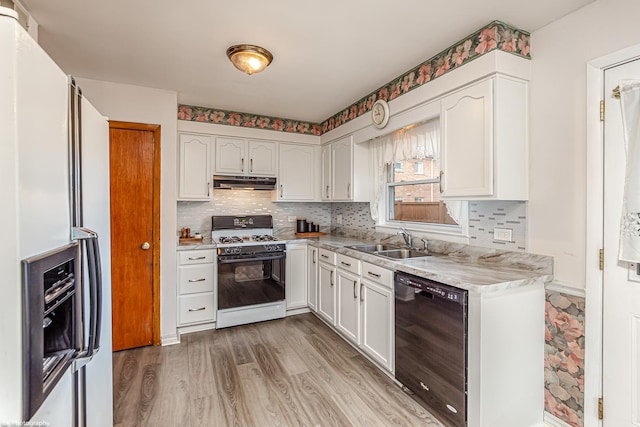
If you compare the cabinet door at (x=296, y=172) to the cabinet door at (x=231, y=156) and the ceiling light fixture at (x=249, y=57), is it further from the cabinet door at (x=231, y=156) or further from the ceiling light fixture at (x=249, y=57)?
the ceiling light fixture at (x=249, y=57)

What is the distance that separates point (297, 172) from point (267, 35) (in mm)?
2102

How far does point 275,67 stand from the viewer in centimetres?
255

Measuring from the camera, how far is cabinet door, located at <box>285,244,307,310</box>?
145 inches

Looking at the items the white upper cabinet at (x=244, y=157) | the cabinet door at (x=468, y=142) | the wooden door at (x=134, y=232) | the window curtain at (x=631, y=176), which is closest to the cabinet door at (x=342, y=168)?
the white upper cabinet at (x=244, y=157)

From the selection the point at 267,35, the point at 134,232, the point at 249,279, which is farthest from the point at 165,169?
the point at 267,35

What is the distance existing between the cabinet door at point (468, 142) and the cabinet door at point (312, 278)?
1806mm

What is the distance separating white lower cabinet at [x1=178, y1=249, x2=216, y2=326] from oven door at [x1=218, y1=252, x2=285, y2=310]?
0.12m

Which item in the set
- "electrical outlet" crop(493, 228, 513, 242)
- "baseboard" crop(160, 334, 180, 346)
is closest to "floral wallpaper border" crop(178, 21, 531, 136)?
"electrical outlet" crop(493, 228, 513, 242)

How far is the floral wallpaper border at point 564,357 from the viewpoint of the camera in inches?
68.6

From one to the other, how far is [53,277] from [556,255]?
247 centimetres

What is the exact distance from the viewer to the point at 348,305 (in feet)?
9.45

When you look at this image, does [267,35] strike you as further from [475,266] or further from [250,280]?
[250,280]

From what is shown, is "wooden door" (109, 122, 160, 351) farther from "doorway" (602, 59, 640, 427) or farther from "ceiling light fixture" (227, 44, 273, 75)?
"doorway" (602, 59, 640, 427)

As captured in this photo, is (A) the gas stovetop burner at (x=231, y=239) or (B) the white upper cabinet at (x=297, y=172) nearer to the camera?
(A) the gas stovetop burner at (x=231, y=239)
